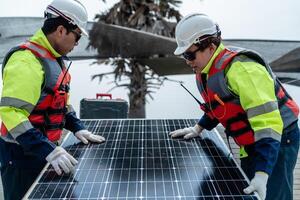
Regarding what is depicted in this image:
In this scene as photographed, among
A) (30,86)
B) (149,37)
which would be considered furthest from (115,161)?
(149,37)

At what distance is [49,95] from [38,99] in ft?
0.58

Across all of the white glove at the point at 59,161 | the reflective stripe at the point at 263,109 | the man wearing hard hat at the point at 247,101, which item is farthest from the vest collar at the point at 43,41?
the reflective stripe at the point at 263,109

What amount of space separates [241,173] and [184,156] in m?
0.48

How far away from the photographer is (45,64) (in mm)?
2996

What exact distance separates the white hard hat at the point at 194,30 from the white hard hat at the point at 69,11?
72 cm

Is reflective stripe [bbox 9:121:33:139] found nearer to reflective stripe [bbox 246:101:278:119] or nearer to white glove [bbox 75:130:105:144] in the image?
white glove [bbox 75:130:105:144]

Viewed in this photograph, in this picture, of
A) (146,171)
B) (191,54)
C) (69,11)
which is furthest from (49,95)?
(191,54)

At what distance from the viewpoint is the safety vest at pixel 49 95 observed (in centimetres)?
298

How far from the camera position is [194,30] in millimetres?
2895

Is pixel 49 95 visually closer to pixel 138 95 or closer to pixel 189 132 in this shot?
pixel 189 132

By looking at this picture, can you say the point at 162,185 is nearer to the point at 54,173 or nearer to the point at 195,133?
the point at 54,173

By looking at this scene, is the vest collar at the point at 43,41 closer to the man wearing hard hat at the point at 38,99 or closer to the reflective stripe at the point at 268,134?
the man wearing hard hat at the point at 38,99

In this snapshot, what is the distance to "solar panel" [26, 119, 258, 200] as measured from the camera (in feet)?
7.83

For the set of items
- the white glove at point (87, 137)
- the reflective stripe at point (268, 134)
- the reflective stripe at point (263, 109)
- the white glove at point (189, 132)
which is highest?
the white glove at point (189, 132)
